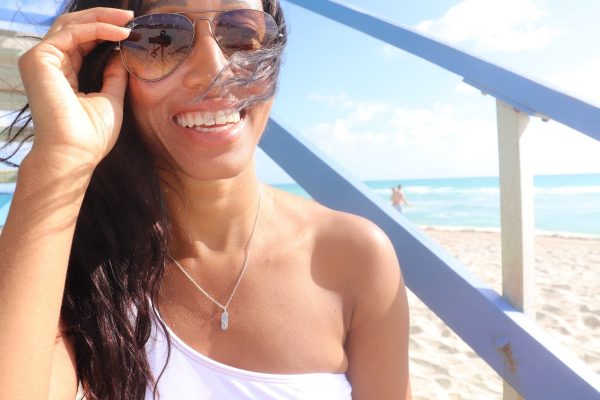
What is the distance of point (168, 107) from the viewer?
1355 millimetres

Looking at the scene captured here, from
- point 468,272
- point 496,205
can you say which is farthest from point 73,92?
point 496,205

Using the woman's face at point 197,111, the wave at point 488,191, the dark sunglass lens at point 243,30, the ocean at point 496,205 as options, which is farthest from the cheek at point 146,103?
the wave at point 488,191

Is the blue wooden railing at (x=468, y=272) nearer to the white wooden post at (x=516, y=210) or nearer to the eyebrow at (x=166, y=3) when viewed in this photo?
the white wooden post at (x=516, y=210)

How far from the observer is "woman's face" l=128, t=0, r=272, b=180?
52.6 inches

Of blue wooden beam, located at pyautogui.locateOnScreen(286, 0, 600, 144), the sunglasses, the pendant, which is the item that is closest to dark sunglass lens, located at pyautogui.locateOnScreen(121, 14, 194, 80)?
the sunglasses

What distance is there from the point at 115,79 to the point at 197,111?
264 mm

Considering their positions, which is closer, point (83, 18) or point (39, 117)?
point (39, 117)

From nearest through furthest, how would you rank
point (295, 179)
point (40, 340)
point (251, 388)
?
point (40, 340) → point (251, 388) → point (295, 179)

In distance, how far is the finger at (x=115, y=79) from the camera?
53.3 inches

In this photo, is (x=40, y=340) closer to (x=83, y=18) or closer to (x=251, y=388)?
(x=251, y=388)

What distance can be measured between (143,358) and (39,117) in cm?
70

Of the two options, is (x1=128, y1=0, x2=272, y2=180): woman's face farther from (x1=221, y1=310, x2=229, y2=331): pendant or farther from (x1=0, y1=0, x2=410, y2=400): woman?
(x1=221, y1=310, x2=229, y2=331): pendant

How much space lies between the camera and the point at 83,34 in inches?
52.6

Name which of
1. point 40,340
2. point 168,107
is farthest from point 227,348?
point 168,107
